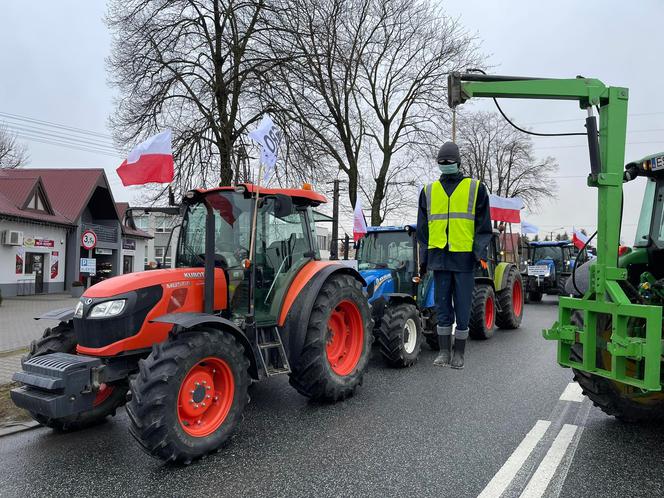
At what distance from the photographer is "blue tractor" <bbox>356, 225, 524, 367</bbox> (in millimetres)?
7258

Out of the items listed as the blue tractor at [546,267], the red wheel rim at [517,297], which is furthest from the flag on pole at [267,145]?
the blue tractor at [546,267]

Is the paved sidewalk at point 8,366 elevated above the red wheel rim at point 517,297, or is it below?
below

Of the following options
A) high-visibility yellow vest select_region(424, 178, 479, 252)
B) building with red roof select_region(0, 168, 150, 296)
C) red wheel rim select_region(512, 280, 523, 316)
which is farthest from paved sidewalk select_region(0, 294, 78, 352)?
red wheel rim select_region(512, 280, 523, 316)

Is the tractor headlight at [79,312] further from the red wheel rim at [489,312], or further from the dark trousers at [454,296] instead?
the red wheel rim at [489,312]

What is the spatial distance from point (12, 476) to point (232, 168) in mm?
12540

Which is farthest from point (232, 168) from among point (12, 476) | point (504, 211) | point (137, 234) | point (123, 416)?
point (137, 234)

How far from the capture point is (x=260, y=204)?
498 centimetres

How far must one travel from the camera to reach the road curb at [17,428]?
4746mm

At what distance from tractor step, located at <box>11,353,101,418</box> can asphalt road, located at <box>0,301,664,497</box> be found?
0.50 metres

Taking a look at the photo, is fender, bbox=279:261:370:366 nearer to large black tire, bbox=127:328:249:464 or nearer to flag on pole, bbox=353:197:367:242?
large black tire, bbox=127:328:249:464

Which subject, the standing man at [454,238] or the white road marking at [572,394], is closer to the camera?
the standing man at [454,238]

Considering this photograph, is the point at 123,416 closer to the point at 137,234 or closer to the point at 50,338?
the point at 50,338

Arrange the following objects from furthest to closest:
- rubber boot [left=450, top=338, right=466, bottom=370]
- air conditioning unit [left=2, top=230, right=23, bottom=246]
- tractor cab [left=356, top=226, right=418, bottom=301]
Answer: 1. air conditioning unit [left=2, top=230, right=23, bottom=246]
2. tractor cab [left=356, top=226, right=418, bottom=301]
3. rubber boot [left=450, top=338, right=466, bottom=370]

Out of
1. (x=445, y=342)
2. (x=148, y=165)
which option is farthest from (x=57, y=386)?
(x=445, y=342)
